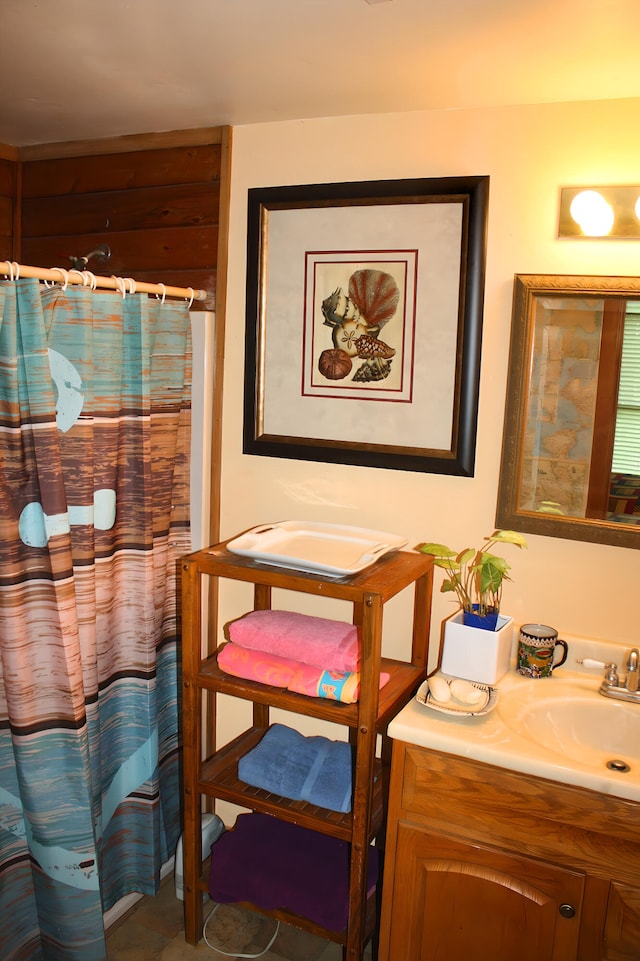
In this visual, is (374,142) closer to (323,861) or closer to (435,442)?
(435,442)

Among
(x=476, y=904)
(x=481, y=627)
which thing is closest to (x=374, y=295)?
(x=481, y=627)

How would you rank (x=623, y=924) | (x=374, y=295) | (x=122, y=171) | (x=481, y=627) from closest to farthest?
(x=623, y=924), (x=481, y=627), (x=374, y=295), (x=122, y=171)

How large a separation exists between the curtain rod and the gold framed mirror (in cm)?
92

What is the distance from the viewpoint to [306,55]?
1616 millimetres

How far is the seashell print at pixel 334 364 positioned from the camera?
2.07 metres

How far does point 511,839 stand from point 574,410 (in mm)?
948

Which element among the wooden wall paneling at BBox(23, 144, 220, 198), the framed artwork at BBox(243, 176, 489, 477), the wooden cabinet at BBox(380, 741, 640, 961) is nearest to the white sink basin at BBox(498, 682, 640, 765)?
the wooden cabinet at BBox(380, 741, 640, 961)

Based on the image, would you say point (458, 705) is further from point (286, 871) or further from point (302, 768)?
point (286, 871)

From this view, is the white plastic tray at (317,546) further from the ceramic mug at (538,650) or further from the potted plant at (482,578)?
the ceramic mug at (538,650)

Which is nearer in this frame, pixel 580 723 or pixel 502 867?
pixel 502 867

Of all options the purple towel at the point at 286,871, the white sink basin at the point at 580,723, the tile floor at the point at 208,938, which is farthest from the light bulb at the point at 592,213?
the tile floor at the point at 208,938

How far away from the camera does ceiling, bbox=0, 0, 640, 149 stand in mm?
1401

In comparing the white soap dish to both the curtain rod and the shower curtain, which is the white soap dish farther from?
the curtain rod

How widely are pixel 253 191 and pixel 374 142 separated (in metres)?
0.37
